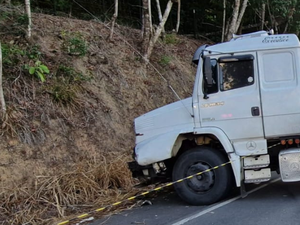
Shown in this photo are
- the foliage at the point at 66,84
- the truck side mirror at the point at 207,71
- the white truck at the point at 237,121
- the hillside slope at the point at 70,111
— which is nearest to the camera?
the truck side mirror at the point at 207,71

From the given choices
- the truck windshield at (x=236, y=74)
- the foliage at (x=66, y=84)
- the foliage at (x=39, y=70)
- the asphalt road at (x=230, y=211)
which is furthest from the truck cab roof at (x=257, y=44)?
the foliage at (x=39, y=70)

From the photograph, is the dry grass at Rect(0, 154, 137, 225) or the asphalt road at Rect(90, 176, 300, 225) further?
the dry grass at Rect(0, 154, 137, 225)

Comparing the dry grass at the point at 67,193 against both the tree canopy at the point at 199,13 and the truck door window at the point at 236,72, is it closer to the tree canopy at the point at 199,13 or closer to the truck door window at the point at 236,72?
the truck door window at the point at 236,72

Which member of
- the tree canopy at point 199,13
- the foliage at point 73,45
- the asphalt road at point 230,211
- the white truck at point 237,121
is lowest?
the asphalt road at point 230,211

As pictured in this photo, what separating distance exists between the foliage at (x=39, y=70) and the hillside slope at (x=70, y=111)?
197mm

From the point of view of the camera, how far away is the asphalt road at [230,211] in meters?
5.33

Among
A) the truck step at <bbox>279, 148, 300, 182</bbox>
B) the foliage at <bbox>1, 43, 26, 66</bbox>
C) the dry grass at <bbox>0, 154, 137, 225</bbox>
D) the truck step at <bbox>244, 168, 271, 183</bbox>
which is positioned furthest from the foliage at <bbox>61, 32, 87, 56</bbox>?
the truck step at <bbox>279, 148, 300, 182</bbox>

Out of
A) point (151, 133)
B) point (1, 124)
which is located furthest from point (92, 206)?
point (1, 124)

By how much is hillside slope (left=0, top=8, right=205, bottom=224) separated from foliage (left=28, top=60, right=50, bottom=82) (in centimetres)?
20

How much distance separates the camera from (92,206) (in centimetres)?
668

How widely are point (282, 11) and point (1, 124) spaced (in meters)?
12.5

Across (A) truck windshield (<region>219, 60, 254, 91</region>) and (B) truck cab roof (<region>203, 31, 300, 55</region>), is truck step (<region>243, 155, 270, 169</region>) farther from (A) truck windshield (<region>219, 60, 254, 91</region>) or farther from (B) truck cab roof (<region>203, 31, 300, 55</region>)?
(B) truck cab roof (<region>203, 31, 300, 55</region>)

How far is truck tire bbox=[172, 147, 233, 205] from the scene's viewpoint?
6285 millimetres

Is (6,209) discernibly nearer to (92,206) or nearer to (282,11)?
(92,206)
